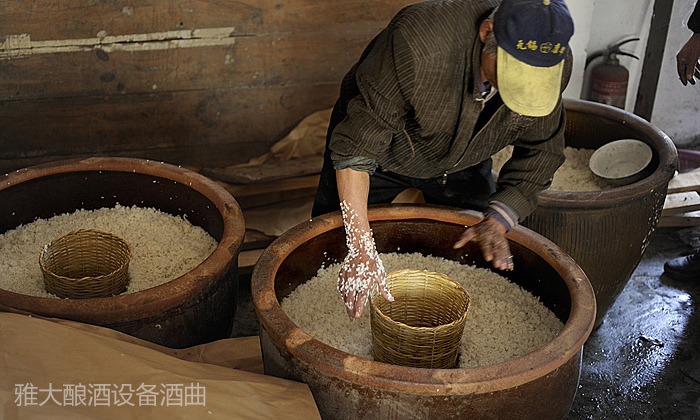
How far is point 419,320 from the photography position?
6.53 feet

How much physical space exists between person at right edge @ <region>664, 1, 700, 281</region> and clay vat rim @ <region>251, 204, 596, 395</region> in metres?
1.50

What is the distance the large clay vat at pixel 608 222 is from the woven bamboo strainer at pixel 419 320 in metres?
0.66

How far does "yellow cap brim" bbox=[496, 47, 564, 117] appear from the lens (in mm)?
1562

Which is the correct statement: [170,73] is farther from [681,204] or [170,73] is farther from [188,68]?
[681,204]

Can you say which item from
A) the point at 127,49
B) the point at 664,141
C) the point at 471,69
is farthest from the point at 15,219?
the point at 664,141

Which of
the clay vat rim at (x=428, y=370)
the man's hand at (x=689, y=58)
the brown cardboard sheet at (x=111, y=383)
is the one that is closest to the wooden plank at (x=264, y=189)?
the clay vat rim at (x=428, y=370)

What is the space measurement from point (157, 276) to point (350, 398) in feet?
2.97

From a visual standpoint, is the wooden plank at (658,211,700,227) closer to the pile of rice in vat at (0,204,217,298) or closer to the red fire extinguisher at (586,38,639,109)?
the red fire extinguisher at (586,38,639,109)

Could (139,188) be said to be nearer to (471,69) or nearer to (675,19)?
(471,69)

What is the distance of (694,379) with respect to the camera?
268cm

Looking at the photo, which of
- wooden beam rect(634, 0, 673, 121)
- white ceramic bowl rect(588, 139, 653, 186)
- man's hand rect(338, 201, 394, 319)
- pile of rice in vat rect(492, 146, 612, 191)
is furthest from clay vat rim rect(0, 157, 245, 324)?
→ wooden beam rect(634, 0, 673, 121)

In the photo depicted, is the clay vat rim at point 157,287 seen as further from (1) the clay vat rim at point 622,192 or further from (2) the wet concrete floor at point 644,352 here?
(1) the clay vat rim at point 622,192

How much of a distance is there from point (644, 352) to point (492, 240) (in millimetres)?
1267

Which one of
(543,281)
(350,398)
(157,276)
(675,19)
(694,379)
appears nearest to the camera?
(350,398)
